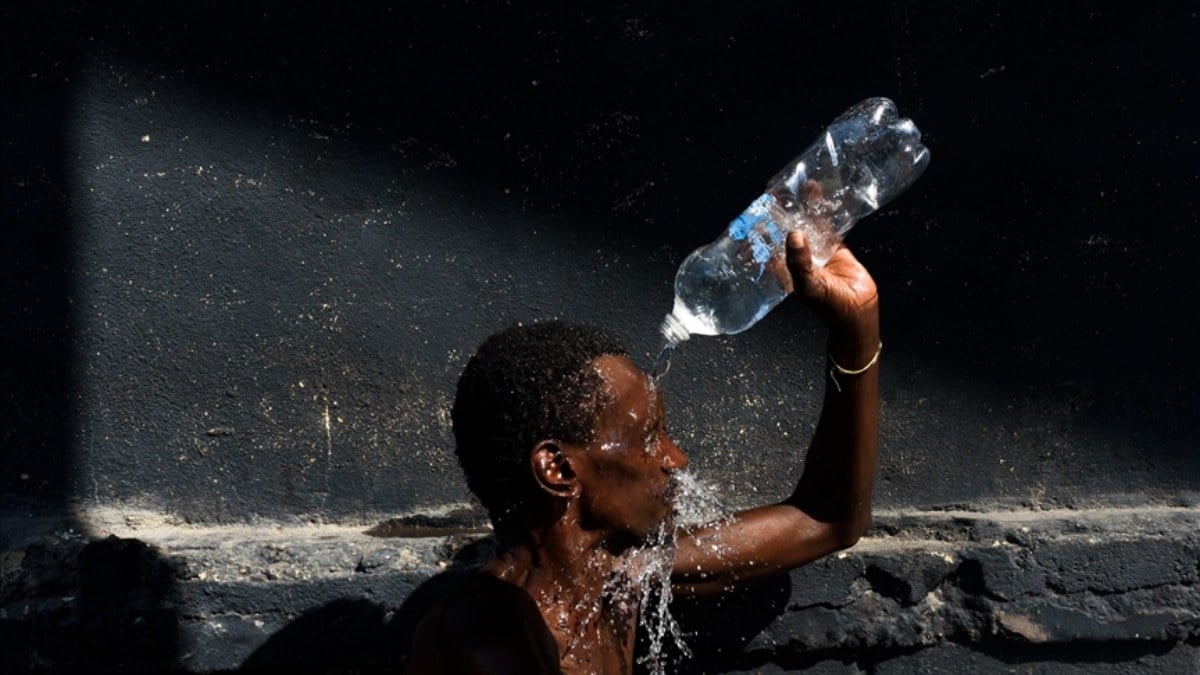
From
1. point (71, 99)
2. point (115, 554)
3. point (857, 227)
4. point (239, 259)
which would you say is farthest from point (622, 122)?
point (115, 554)

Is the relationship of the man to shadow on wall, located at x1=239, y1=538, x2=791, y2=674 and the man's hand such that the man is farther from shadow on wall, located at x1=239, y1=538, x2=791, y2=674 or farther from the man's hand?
shadow on wall, located at x1=239, y1=538, x2=791, y2=674

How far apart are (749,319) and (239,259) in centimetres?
121

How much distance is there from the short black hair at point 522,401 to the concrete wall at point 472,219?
0.83 meters

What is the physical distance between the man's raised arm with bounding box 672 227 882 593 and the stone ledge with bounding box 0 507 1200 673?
0.69 ft

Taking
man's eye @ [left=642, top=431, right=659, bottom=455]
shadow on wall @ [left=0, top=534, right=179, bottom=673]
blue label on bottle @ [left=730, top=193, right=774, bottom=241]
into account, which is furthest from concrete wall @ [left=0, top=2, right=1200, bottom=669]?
man's eye @ [left=642, top=431, right=659, bottom=455]

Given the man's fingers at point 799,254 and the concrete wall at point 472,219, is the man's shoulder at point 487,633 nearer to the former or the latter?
the man's fingers at point 799,254

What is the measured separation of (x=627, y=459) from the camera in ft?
8.38

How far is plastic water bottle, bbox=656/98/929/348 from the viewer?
2.92m

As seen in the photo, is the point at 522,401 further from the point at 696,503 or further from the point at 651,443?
the point at 696,503

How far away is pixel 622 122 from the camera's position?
3.29m

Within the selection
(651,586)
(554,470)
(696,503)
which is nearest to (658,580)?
(651,586)

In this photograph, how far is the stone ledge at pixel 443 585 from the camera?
3062mm

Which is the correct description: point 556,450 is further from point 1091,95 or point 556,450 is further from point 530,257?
point 1091,95

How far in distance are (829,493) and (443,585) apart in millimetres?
889
